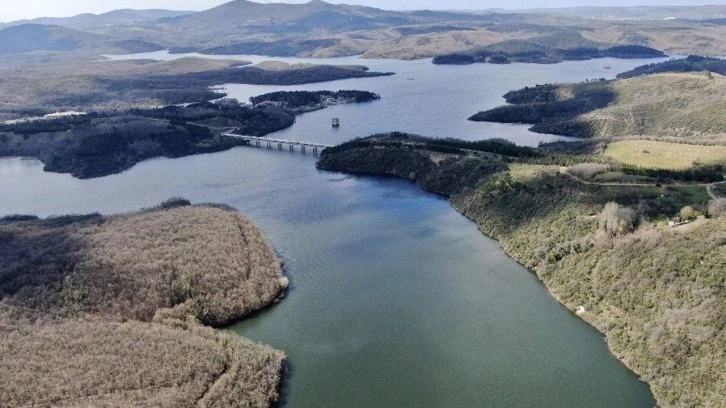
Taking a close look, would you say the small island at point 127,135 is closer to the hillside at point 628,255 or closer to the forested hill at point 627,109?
the forested hill at point 627,109

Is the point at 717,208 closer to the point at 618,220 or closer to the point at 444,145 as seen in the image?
the point at 618,220

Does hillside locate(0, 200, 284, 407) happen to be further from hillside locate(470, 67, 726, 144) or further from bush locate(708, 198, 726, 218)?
hillside locate(470, 67, 726, 144)

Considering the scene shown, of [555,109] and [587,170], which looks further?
[555,109]

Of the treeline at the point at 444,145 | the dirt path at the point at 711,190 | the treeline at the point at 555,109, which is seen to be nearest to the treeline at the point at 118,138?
the treeline at the point at 444,145

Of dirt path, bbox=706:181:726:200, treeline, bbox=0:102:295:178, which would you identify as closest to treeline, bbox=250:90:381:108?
treeline, bbox=0:102:295:178

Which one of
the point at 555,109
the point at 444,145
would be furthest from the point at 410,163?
the point at 555,109
